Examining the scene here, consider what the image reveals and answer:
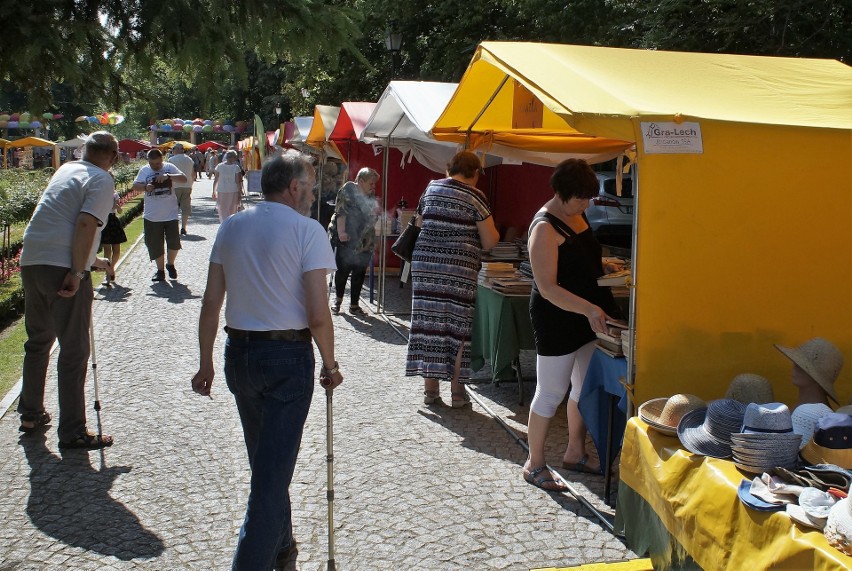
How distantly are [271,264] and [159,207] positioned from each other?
30.3 feet

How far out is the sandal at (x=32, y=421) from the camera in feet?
18.3

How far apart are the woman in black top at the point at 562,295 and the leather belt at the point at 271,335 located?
1624 millimetres

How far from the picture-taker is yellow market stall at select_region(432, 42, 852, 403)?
4.11 metres

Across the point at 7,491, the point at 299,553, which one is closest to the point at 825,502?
the point at 299,553

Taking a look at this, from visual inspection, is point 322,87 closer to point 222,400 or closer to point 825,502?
point 222,400

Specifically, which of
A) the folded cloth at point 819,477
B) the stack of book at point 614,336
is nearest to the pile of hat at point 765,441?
the folded cloth at point 819,477

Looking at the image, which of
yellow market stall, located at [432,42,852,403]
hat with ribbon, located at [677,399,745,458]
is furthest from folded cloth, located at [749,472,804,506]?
yellow market stall, located at [432,42,852,403]

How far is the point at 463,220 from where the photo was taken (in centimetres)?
623

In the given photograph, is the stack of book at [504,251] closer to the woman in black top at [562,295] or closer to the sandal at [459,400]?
the sandal at [459,400]

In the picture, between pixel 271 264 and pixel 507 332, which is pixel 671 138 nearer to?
pixel 271 264

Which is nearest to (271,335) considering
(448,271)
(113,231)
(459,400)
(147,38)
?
(147,38)

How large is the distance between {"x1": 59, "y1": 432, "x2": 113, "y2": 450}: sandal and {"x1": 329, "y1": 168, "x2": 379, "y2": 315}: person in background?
5039 millimetres

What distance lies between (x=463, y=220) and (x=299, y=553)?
9.46 ft

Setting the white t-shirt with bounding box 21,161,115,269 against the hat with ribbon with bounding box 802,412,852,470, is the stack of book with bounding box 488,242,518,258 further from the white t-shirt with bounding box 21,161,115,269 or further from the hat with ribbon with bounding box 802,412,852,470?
the hat with ribbon with bounding box 802,412,852,470
